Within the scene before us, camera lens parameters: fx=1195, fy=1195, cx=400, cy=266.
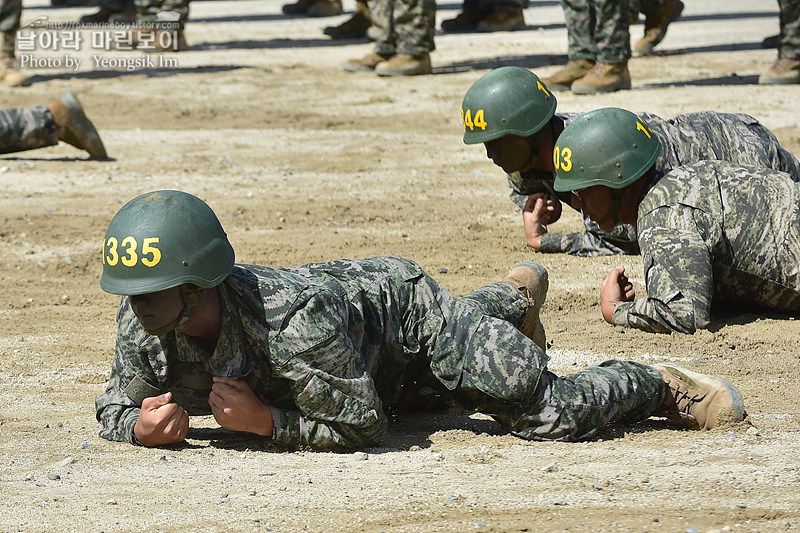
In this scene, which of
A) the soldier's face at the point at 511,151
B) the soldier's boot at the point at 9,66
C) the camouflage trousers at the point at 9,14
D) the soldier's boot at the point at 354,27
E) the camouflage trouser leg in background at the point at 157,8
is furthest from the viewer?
the soldier's boot at the point at 354,27

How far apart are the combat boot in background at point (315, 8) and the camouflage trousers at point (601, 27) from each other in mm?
8253

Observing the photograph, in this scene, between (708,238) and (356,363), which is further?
(708,238)

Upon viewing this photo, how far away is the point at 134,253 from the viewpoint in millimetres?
3547

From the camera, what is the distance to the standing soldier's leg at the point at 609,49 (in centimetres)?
1048

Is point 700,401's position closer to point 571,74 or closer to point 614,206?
point 614,206

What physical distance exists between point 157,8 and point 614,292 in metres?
10.8

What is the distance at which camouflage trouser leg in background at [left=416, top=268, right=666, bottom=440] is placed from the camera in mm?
3912

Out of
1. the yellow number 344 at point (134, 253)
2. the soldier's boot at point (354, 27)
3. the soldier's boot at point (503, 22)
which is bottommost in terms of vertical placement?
the soldier's boot at point (354, 27)

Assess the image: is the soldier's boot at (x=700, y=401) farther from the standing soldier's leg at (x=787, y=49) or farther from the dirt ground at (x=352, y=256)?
the standing soldier's leg at (x=787, y=49)

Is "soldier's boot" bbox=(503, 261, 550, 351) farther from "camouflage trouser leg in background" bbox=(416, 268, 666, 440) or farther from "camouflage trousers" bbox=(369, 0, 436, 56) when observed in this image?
"camouflage trousers" bbox=(369, 0, 436, 56)

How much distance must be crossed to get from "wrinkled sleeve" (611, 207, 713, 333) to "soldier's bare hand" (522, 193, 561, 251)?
142 cm

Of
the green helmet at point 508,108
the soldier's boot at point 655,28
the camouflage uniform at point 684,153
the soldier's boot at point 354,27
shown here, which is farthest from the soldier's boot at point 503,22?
the green helmet at point 508,108

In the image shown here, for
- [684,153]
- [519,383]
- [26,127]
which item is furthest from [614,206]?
[26,127]

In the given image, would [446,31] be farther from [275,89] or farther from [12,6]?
[12,6]
